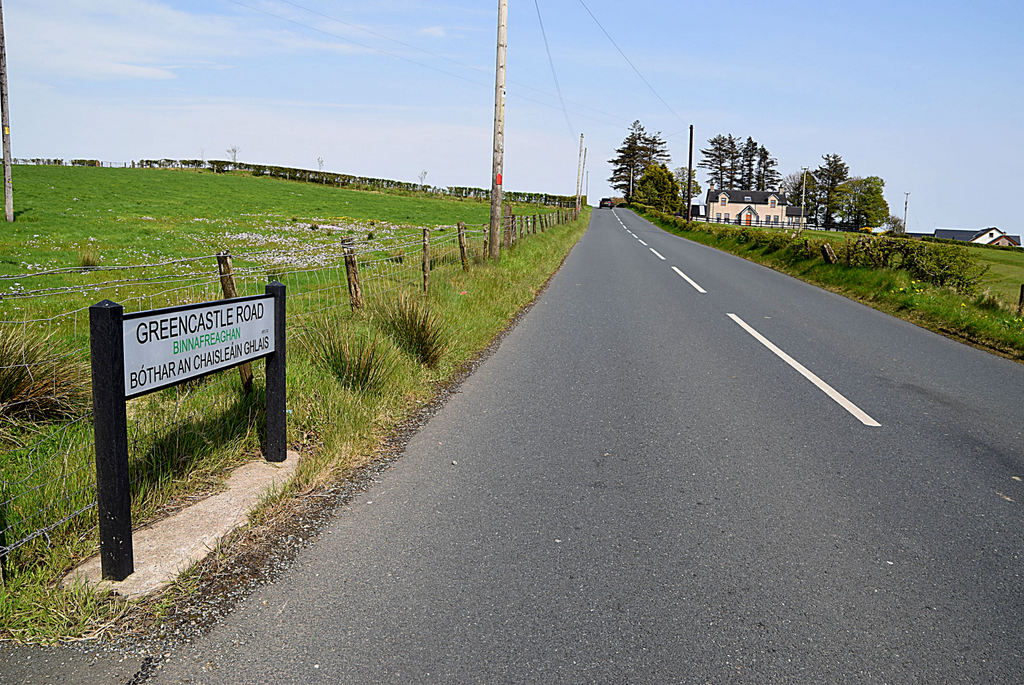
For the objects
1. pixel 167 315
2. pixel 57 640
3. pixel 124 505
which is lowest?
pixel 57 640

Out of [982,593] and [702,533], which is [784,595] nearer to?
[702,533]

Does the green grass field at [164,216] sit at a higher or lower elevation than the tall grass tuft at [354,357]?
higher

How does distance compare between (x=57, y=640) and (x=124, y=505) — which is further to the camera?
(x=124, y=505)

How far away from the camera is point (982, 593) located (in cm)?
339

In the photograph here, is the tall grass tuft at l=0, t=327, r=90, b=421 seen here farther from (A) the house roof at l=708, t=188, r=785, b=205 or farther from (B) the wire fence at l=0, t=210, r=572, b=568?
(A) the house roof at l=708, t=188, r=785, b=205

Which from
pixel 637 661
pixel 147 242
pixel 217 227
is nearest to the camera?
pixel 637 661

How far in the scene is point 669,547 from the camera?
3785 millimetres

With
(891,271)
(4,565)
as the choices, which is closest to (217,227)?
(891,271)

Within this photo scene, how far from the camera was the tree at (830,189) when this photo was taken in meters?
121

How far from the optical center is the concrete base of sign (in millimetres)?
3221

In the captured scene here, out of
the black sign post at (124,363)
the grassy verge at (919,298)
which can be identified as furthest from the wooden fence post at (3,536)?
the grassy verge at (919,298)

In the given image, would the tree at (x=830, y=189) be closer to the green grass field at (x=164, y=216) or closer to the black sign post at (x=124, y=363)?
the green grass field at (x=164, y=216)

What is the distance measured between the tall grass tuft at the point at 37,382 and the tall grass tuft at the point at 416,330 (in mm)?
2939

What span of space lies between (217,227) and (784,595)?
103 ft
